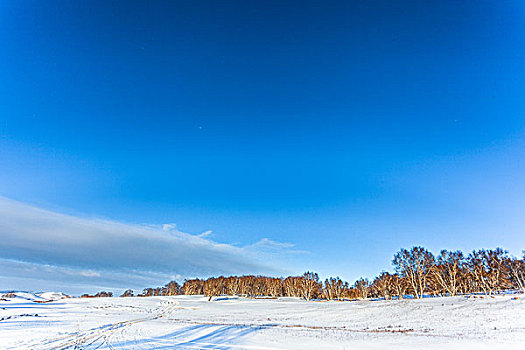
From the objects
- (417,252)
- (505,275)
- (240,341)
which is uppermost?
(417,252)

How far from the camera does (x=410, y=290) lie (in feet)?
260

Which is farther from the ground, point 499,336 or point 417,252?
point 417,252

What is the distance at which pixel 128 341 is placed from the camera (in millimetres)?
19172

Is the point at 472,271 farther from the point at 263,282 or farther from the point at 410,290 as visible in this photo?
the point at 263,282

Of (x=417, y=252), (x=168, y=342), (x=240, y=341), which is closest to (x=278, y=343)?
(x=240, y=341)

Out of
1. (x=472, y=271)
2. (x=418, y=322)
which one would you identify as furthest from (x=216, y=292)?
(x=418, y=322)

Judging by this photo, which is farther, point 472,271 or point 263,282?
point 263,282

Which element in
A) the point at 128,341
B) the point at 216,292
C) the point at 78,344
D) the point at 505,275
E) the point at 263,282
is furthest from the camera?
the point at 263,282

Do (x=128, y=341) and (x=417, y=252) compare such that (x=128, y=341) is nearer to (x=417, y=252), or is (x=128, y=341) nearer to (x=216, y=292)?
(x=417, y=252)

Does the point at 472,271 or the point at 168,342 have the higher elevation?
the point at 472,271

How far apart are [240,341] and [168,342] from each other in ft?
16.7

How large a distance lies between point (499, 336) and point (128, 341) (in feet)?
88.7

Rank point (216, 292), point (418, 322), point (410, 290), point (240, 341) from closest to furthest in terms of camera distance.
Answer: point (240, 341), point (418, 322), point (410, 290), point (216, 292)

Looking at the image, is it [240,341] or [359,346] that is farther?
[240,341]
